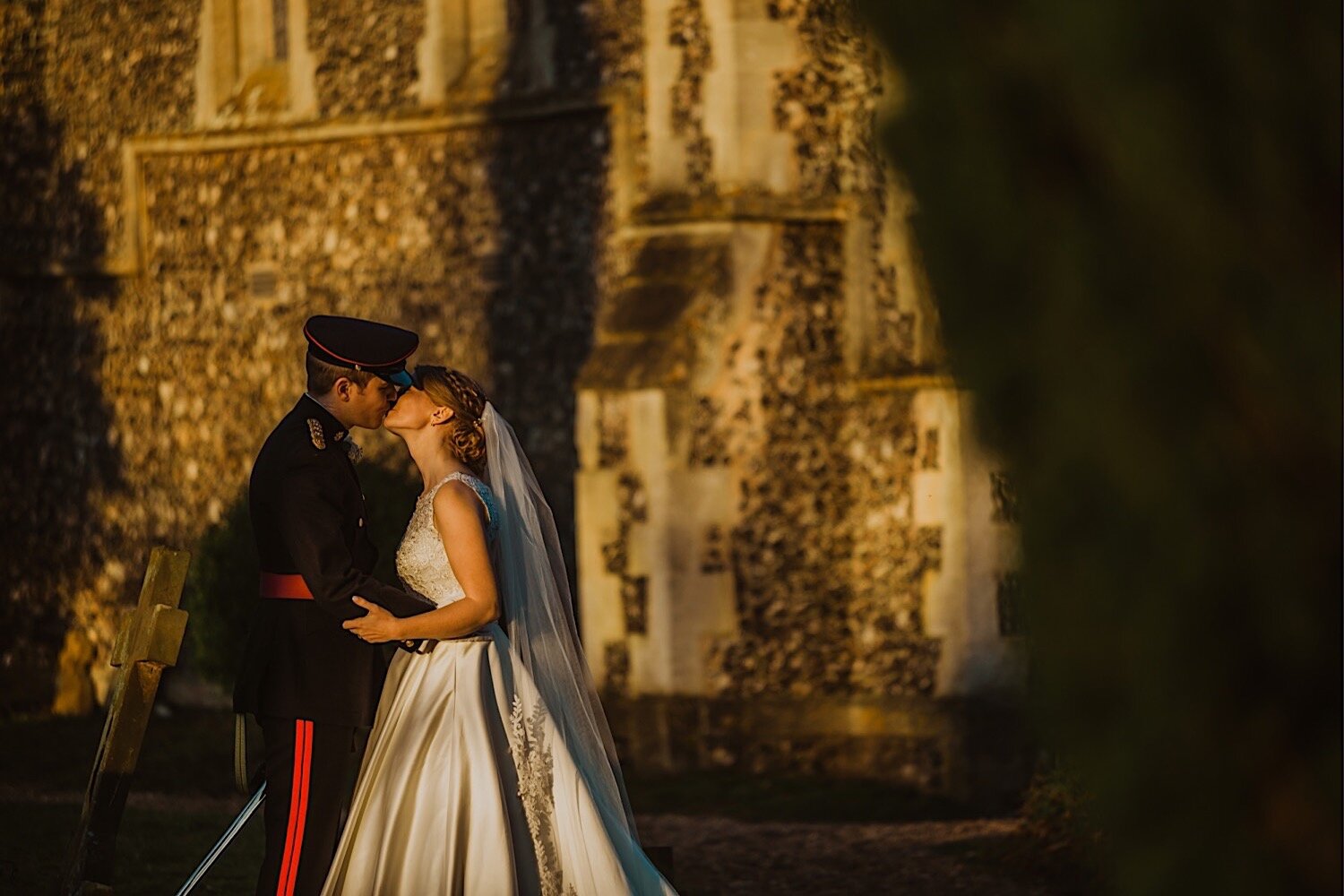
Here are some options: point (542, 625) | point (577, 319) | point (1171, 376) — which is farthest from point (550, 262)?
point (1171, 376)

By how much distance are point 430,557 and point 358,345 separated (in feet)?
1.98

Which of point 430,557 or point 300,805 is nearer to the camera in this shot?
point 300,805

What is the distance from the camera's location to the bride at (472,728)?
5852 millimetres

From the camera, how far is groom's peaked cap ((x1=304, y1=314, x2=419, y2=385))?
5.90 metres

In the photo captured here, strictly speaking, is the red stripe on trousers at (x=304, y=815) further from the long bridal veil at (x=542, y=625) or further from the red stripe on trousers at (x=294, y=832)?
the long bridal veil at (x=542, y=625)

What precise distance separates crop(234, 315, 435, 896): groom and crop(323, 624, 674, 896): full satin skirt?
0.10 meters

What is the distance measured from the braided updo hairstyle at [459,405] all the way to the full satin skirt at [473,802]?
50 centimetres

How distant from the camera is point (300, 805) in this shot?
227 inches

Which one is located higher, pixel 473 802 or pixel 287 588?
pixel 287 588

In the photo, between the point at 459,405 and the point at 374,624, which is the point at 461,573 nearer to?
the point at 374,624

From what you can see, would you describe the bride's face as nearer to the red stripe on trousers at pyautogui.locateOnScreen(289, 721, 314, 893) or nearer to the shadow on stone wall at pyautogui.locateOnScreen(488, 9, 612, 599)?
the red stripe on trousers at pyautogui.locateOnScreen(289, 721, 314, 893)

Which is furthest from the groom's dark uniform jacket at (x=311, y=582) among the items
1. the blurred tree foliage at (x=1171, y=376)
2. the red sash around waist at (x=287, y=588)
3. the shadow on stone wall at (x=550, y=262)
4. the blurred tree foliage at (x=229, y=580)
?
the blurred tree foliage at (x=229, y=580)

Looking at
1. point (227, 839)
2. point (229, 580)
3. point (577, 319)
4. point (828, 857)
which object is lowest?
point (828, 857)

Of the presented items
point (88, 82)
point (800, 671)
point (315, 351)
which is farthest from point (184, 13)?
point (315, 351)
